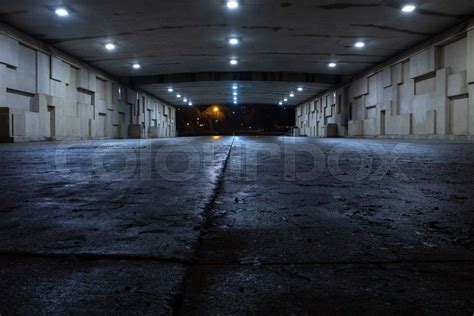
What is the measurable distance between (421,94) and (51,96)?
17684mm

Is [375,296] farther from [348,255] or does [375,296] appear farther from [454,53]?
[454,53]

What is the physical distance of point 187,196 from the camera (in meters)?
2.44

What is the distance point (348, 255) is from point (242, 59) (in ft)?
68.8

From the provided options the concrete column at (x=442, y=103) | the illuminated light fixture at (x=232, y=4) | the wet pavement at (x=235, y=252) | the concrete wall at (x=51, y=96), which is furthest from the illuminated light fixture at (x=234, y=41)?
the wet pavement at (x=235, y=252)

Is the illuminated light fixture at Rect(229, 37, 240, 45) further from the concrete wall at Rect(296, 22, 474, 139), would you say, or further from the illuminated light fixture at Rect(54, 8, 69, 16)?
the concrete wall at Rect(296, 22, 474, 139)

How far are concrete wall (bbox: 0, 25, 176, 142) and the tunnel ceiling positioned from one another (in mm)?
802

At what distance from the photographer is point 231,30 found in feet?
51.8

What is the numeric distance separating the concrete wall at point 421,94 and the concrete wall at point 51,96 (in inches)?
658

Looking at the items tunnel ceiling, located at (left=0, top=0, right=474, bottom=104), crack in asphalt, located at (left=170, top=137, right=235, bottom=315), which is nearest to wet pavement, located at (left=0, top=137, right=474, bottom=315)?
crack in asphalt, located at (left=170, top=137, right=235, bottom=315)

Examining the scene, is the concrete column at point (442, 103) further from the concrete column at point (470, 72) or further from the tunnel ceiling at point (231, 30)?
the tunnel ceiling at point (231, 30)

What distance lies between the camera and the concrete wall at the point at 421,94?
15445 millimetres

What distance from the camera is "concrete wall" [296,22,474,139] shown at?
15.4 m

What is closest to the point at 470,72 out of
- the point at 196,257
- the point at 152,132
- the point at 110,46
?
the point at 110,46

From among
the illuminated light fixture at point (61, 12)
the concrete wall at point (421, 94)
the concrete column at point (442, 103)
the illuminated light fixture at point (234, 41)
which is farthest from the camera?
the illuminated light fixture at point (234, 41)
